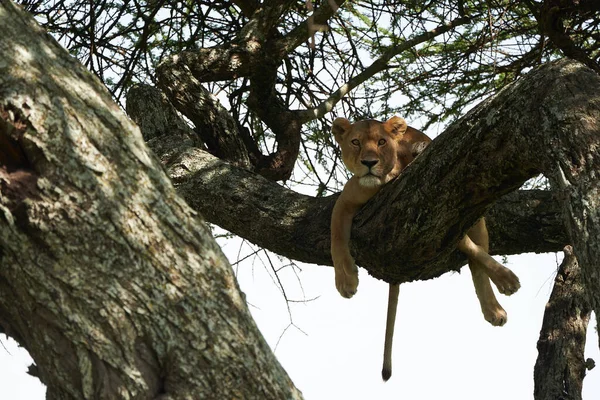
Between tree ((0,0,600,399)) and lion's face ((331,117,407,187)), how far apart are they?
304mm

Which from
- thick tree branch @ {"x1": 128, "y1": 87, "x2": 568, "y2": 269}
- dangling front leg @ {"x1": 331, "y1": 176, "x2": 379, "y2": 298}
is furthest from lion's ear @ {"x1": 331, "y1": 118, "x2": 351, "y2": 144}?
dangling front leg @ {"x1": 331, "y1": 176, "x2": 379, "y2": 298}

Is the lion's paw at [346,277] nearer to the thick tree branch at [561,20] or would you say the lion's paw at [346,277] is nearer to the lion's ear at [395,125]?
the lion's ear at [395,125]

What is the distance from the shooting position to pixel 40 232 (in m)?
2.32

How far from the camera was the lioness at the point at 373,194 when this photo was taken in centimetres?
471

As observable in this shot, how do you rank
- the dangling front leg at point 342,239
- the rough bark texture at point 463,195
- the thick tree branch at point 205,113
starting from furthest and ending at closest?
the thick tree branch at point 205,113 → the dangling front leg at point 342,239 → the rough bark texture at point 463,195

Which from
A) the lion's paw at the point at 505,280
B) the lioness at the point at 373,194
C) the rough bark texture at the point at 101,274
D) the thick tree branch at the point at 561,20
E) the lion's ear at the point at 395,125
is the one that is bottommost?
the rough bark texture at the point at 101,274

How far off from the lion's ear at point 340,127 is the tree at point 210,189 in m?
0.54

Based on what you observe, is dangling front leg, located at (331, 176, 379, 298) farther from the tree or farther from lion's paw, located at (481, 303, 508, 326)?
lion's paw, located at (481, 303, 508, 326)

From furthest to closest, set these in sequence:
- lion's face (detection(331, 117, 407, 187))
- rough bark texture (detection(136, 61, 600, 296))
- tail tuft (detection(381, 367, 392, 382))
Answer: tail tuft (detection(381, 367, 392, 382)) < lion's face (detection(331, 117, 407, 187)) < rough bark texture (detection(136, 61, 600, 296))

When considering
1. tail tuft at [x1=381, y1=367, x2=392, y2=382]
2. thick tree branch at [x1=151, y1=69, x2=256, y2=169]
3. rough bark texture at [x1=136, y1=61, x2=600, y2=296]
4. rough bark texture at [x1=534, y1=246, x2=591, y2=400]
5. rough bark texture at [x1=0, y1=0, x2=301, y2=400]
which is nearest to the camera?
rough bark texture at [x1=0, y1=0, x2=301, y2=400]

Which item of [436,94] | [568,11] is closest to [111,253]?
[568,11]

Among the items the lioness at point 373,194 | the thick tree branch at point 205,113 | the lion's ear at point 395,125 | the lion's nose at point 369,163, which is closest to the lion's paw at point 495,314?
the lioness at point 373,194

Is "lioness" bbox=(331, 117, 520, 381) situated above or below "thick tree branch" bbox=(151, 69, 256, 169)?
below

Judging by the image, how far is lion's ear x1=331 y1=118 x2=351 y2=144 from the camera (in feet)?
18.1
